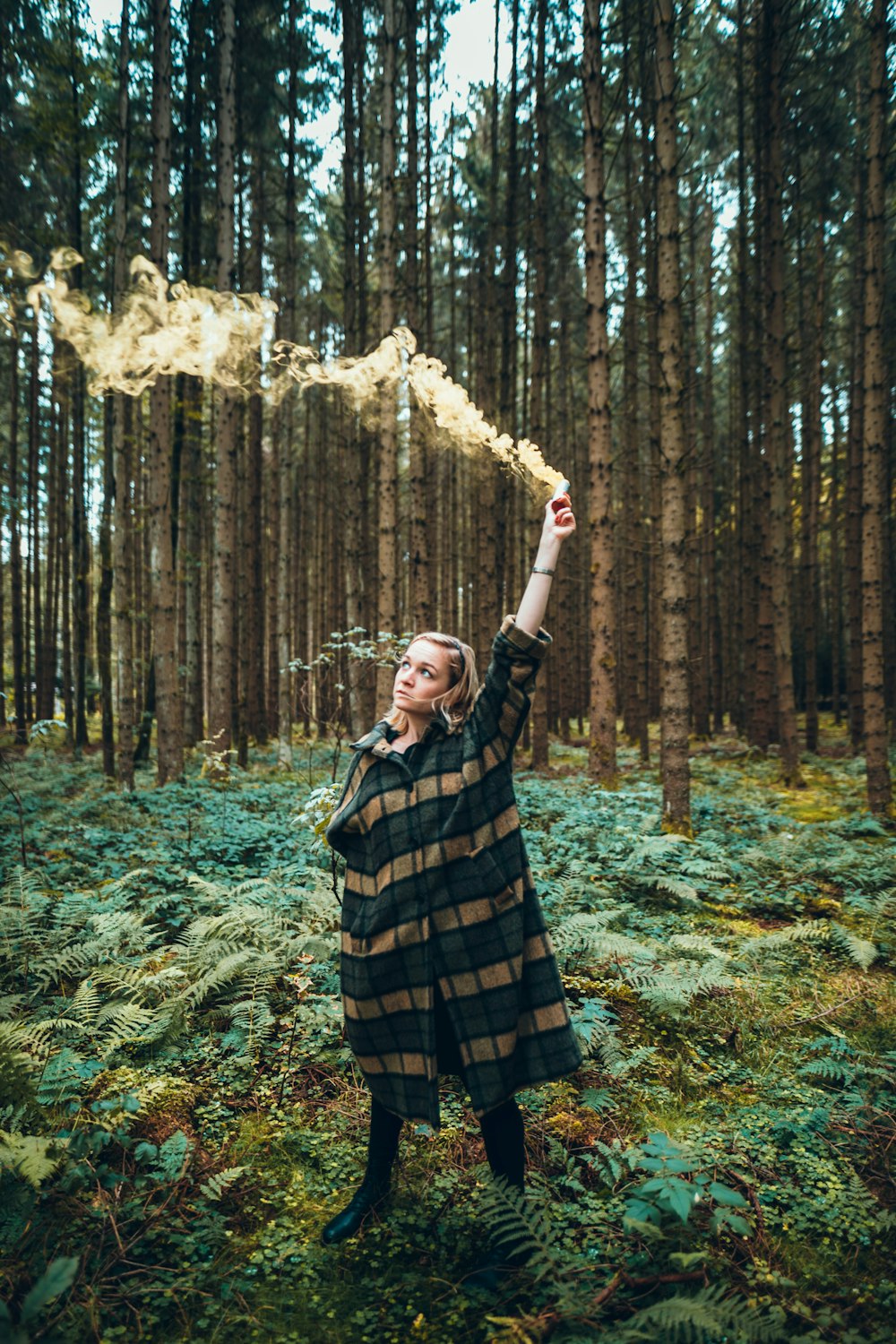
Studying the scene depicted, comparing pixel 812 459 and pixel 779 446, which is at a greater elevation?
pixel 812 459

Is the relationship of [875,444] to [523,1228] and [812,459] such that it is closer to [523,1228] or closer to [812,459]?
Result: [812,459]

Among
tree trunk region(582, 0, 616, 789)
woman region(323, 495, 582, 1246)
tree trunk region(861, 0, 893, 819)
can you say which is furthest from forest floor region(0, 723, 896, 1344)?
tree trunk region(582, 0, 616, 789)

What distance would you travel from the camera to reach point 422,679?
9.00 feet

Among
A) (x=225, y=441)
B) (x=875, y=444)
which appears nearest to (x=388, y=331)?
(x=225, y=441)

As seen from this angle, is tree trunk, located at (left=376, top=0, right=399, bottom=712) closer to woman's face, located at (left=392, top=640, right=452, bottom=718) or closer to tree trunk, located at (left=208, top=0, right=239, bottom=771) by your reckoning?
tree trunk, located at (left=208, top=0, right=239, bottom=771)

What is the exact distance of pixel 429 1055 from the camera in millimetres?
2496

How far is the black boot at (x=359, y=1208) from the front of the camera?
2.75 metres

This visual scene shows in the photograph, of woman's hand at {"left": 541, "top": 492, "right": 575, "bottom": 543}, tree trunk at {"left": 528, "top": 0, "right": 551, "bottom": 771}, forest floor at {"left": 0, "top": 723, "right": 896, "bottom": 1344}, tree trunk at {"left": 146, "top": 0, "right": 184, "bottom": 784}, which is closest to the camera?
forest floor at {"left": 0, "top": 723, "right": 896, "bottom": 1344}

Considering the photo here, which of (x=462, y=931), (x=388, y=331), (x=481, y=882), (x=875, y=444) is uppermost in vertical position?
(x=388, y=331)

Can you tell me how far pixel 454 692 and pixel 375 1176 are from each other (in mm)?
2010

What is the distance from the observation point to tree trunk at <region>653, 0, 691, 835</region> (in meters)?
8.30

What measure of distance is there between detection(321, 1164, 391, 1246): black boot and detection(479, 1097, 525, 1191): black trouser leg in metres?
0.59

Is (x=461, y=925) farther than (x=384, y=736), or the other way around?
(x=384, y=736)

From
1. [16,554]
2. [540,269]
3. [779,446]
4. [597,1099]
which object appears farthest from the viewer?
[16,554]
